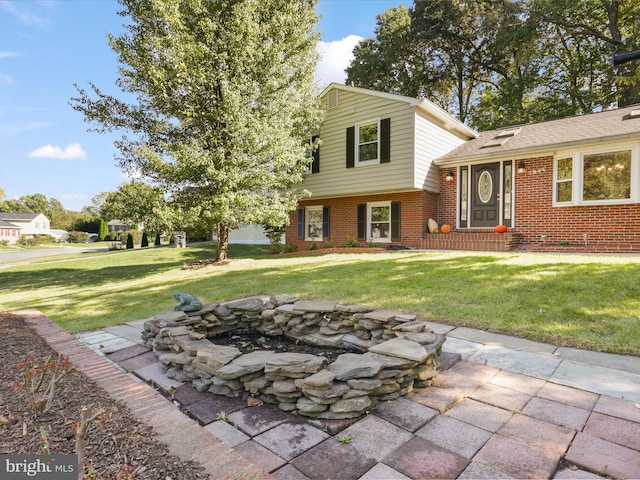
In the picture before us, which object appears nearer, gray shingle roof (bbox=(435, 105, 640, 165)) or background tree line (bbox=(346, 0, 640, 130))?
gray shingle roof (bbox=(435, 105, 640, 165))

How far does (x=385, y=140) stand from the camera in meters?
11.2

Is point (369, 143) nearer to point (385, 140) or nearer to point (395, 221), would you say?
point (385, 140)

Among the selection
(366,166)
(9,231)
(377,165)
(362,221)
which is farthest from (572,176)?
(9,231)

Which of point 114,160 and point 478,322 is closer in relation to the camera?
point 478,322

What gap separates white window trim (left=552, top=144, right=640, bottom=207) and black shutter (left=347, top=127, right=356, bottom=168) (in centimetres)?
589

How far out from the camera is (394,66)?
2081 cm

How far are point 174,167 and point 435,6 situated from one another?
16888 millimetres

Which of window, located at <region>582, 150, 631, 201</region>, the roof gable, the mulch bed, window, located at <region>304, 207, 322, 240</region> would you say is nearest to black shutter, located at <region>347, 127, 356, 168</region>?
the roof gable

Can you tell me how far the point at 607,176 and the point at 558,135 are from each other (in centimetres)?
173

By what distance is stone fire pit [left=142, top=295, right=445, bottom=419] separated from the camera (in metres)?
2.26

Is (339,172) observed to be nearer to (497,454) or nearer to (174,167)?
(174,167)

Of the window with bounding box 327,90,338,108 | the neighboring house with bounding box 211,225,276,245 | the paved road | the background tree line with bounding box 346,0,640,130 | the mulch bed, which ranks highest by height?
the background tree line with bounding box 346,0,640,130

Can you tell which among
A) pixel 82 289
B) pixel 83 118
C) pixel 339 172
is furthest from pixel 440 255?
pixel 83 118

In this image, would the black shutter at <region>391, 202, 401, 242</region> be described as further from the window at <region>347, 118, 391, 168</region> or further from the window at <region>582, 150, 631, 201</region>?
the window at <region>582, 150, 631, 201</region>
